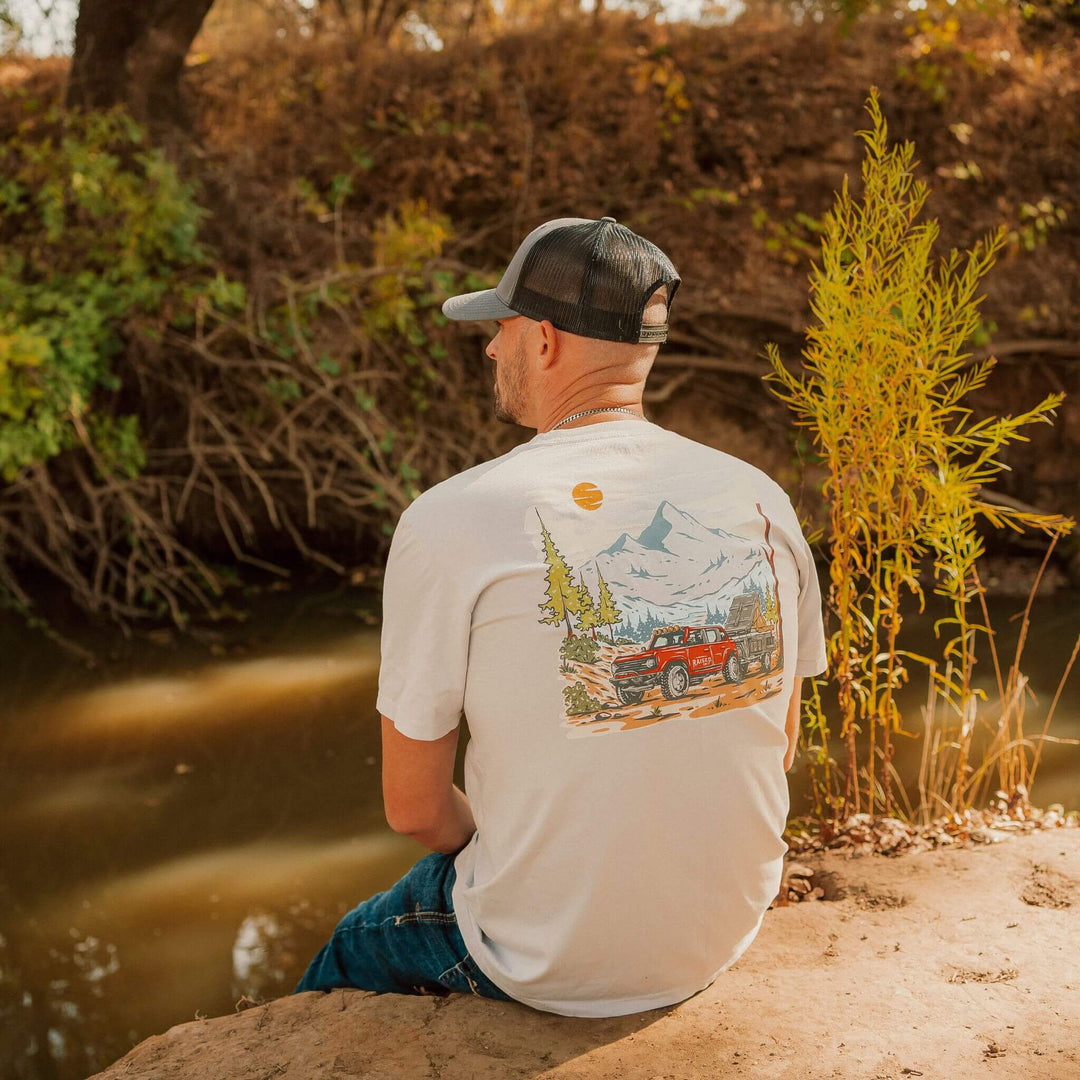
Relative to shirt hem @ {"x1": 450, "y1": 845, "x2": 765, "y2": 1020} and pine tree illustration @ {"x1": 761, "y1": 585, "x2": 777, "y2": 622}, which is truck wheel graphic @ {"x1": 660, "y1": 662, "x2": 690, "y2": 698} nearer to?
pine tree illustration @ {"x1": 761, "y1": 585, "x2": 777, "y2": 622}

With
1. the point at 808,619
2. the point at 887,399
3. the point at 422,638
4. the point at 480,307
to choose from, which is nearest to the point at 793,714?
the point at 808,619

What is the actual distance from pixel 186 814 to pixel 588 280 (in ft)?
8.90

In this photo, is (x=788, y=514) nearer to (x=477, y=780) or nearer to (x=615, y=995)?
(x=477, y=780)

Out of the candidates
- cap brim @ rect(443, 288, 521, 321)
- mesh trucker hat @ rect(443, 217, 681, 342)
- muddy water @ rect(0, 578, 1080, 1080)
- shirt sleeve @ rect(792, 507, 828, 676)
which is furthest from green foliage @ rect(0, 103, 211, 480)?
shirt sleeve @ rect(792, 507, 828, 676)

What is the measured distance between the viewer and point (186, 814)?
12.0 ft

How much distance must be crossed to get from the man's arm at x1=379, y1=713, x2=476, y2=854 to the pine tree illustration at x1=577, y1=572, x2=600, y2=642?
286 mm

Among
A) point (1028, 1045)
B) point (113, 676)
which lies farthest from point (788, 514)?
point (113, 676)

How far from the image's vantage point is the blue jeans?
69.9 inches

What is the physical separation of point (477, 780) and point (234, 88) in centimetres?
732

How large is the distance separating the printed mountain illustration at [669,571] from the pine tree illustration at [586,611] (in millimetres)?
15

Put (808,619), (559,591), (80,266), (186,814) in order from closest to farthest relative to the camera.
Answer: (559,591)
(808,619)
(186,814)
(80,266)

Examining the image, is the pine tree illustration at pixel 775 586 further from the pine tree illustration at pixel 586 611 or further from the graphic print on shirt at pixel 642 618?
the pine tree illustration at pixel 586 611

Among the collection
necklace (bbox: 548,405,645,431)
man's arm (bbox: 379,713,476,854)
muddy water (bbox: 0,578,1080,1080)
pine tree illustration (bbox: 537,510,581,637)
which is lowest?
→ muddy water (bbox: 0,578,1080,1080)

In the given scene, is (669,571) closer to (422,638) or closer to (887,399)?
(422,638)
